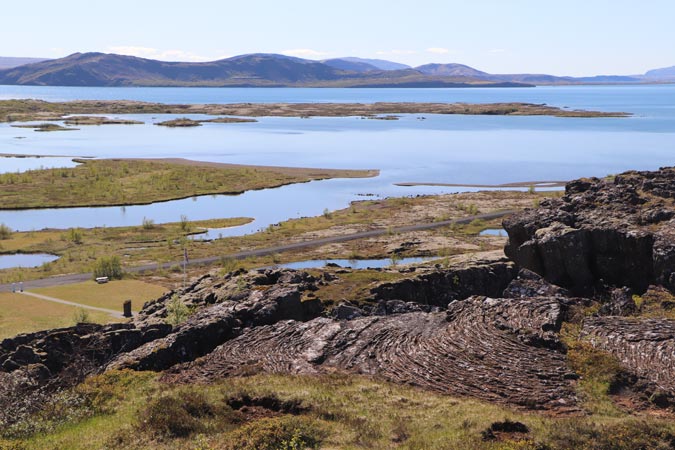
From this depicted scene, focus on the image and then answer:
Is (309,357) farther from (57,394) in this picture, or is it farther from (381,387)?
(57,394)

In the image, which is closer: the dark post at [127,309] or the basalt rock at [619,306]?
the basalt rock at [619,306]

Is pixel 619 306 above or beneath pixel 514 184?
above

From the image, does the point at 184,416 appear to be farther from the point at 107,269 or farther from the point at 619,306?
the point at 107,269

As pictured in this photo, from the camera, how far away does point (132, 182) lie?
175m

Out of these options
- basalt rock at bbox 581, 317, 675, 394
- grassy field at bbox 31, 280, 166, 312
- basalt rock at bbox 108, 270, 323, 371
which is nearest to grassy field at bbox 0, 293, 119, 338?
grassy field at bbox 31, 280, 166, 312

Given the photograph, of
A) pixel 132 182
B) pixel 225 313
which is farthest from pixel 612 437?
pixel 132 182

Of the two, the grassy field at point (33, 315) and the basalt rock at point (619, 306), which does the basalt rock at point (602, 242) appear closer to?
the basalt rock at point (619, 306)

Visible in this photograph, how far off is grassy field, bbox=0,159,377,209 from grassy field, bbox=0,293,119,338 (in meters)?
72.9

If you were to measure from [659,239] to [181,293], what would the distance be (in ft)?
153

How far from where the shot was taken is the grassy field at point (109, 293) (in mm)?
82125

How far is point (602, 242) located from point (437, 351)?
106 feet

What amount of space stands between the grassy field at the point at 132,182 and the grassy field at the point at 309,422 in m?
123

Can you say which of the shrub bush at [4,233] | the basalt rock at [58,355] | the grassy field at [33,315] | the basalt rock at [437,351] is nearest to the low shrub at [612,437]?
the basalt rock at [437,351]

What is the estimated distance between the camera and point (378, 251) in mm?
112938
